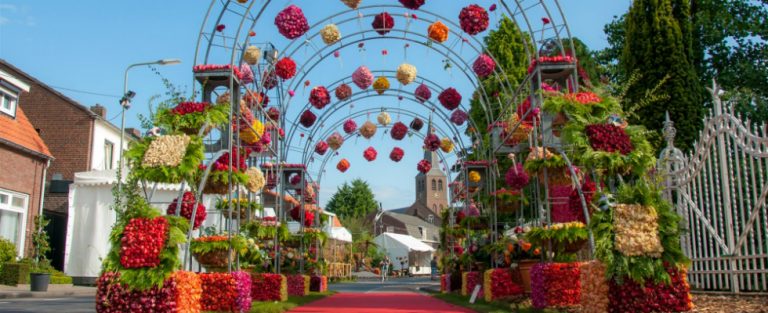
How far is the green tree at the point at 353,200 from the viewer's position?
240 ft

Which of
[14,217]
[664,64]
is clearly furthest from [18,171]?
[664,64]

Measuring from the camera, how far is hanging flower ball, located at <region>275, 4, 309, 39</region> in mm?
12168

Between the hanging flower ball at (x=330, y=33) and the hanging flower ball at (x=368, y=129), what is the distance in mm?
5672

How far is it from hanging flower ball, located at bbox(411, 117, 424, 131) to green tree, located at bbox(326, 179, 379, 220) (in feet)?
174

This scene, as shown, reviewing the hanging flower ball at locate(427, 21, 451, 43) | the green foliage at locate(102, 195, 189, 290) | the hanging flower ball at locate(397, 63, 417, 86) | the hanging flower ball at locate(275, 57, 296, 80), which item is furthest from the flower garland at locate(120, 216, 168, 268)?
the hanging flower ball at locate(397, 63, 417, 86)

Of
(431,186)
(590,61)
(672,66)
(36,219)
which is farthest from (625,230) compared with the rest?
(431,186)

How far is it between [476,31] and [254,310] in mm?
6688

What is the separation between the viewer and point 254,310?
10148 mm

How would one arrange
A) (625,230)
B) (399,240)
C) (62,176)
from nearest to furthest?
(625,230) < (62,176) < (399,240)

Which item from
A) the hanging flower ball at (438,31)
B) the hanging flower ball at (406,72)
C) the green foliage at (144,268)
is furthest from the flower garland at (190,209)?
the hanging flower ball at (406,72)

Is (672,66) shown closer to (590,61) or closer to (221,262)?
(590,61)

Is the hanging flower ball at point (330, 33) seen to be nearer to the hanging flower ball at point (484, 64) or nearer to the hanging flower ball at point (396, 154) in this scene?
the hanging flower ball at point (484, 64)

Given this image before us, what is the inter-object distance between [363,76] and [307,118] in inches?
135

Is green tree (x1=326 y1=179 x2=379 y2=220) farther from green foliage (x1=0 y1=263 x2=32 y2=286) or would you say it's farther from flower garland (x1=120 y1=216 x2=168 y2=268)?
flower garland (x1=120 y1=216 x2=168 y2=268)
